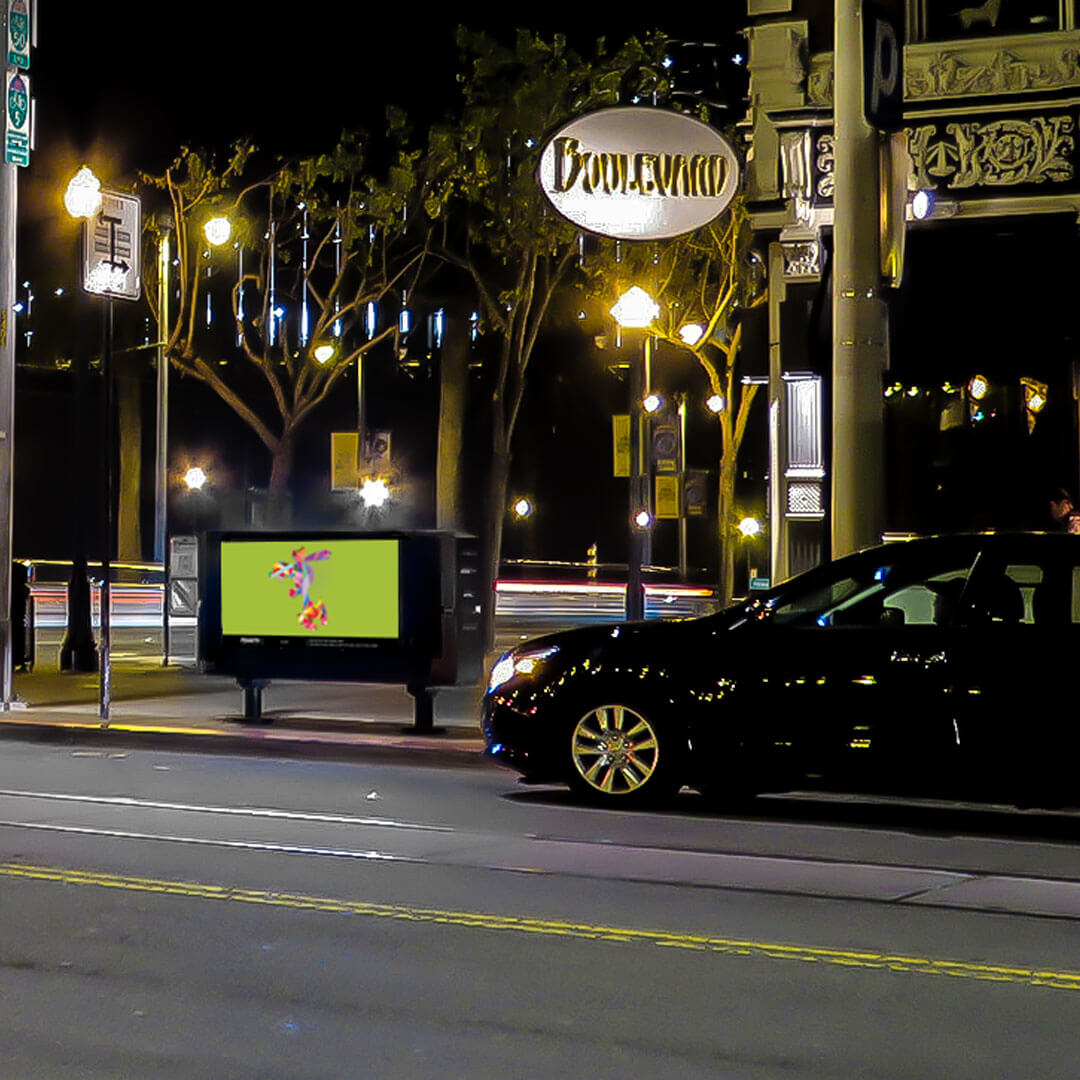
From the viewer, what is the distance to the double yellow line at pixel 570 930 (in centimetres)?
715

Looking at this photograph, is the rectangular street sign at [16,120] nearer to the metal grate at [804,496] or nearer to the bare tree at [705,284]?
the metal grate at [804,496]

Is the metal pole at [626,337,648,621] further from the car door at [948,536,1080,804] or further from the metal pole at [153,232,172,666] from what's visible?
the metal pole at [153,232,172,666]

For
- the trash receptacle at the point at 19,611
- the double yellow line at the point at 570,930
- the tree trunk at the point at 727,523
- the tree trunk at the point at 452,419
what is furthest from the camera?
the tree trunk at the point at 727,523

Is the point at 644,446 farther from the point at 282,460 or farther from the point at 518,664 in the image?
the point at 518,664

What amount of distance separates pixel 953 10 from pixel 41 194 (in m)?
24.6

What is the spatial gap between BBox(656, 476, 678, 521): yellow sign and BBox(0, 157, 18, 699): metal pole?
16.9 m

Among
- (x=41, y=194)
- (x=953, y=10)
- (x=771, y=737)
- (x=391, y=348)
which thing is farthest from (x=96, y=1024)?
(x=391, y=348)

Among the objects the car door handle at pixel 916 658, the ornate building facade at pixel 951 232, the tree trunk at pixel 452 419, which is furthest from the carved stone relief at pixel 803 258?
the car door handle at pixel 916 658

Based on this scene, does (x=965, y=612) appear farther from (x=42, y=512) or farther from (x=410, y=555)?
(x=42, y=512)

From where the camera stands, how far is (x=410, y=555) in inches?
623

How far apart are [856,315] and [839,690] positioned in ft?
14.1

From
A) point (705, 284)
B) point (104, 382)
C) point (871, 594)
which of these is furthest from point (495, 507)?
point (871, 594)

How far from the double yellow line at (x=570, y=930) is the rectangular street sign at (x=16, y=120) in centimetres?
1006

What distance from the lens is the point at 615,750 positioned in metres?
11.7
